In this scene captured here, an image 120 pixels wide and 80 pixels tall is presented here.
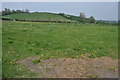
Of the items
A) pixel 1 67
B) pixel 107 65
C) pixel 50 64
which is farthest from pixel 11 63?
pixel 107 65

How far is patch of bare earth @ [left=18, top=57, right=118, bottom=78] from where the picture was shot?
614 centimetres

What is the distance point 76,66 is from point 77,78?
128 centimetres

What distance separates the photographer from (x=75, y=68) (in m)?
6.86

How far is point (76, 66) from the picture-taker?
7.12 metres

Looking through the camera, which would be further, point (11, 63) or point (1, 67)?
point (11, 63)

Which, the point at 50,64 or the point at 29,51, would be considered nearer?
the point at 50,64

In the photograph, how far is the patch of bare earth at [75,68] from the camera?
20.1ft

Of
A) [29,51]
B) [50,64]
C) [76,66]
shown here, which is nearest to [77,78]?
[76,66]

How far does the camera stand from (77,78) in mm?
5859

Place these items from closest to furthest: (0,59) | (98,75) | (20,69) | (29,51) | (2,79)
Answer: (2,79) < (98,75) < (20,69) < (0,59) < (29,51)

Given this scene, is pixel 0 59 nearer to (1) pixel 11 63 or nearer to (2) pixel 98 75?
(1) pixel 11 63

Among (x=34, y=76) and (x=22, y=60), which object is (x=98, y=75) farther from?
(x=22, y=60)

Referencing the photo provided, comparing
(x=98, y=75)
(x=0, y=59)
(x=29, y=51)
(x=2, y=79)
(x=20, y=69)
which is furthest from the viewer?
(x=29, y=51)

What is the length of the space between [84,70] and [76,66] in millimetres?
509
